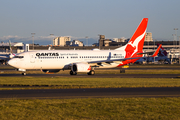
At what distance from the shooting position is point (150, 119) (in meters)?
13.1

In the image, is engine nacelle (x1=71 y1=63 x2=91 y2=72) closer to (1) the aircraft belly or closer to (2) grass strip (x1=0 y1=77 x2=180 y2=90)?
(1) the aircraft belly

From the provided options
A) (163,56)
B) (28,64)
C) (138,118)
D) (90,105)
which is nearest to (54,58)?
(28,64)

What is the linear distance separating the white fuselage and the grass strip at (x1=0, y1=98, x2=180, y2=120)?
2932cm

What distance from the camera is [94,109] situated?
15562mm

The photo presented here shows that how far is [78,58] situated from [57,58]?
13.3ft

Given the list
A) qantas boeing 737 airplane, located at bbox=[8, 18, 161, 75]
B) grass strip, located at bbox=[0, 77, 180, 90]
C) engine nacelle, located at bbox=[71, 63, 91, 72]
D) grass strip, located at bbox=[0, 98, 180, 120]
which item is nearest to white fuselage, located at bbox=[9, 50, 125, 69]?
qantas boeing 737 airplane, located at bbox=[8, 18, 161, 75]

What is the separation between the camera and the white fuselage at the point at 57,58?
46531 mm

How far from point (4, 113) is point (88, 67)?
3379 centimetres

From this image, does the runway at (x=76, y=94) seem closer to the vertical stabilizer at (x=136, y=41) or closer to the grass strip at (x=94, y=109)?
the grass strip at (x=94, y=109)

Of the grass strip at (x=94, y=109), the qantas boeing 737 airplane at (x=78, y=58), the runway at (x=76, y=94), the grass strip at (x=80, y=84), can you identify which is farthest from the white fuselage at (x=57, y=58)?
the grass strip at (x=94, y=109)

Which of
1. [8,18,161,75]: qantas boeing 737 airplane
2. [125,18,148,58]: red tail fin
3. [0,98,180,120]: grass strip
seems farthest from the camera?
[125,18,148,58]: red tail fin

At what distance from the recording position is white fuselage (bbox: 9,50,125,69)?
46.5 meters

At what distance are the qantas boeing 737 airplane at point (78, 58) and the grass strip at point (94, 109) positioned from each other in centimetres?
2939

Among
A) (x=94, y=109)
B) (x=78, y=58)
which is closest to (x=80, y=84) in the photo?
(x=94, y=109)
